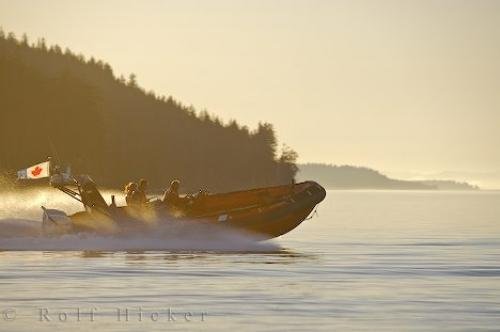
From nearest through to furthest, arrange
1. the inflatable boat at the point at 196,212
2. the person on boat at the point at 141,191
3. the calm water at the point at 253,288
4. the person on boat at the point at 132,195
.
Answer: the calm water at the point at 253,288
the person on boat at the point at 141,191
the person on boat at the point at 132,195
the inflatable boat at the point at 196,212

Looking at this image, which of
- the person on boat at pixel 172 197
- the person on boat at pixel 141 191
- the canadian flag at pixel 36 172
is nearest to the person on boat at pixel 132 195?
the person on boat at pixel 141 191

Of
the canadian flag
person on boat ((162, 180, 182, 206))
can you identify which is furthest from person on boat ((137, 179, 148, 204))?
the canadian flag

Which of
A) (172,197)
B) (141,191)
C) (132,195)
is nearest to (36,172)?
(132,195)

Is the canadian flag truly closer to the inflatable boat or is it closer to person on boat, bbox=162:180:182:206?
the inflatable boat

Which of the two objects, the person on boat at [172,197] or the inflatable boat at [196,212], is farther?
the inflatable boat at [196,212]

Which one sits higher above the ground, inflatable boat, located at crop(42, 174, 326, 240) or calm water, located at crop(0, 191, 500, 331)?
inflatable boat, located at crop(42, 174, 326, 240)

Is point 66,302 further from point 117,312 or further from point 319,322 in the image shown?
Result: point 319,322

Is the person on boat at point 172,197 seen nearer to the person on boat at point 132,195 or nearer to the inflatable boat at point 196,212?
the inflatable boat at point 196,212

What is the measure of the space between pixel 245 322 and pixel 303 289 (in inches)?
216

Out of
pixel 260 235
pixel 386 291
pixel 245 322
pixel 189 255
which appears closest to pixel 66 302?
pixel 245 322

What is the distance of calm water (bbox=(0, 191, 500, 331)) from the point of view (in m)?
23.3

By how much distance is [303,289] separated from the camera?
28.4 metres

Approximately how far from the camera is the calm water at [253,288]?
2327cm

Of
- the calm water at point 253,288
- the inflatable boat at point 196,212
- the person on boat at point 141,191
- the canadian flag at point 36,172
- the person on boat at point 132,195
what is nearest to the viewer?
the calm water at point 253,288
